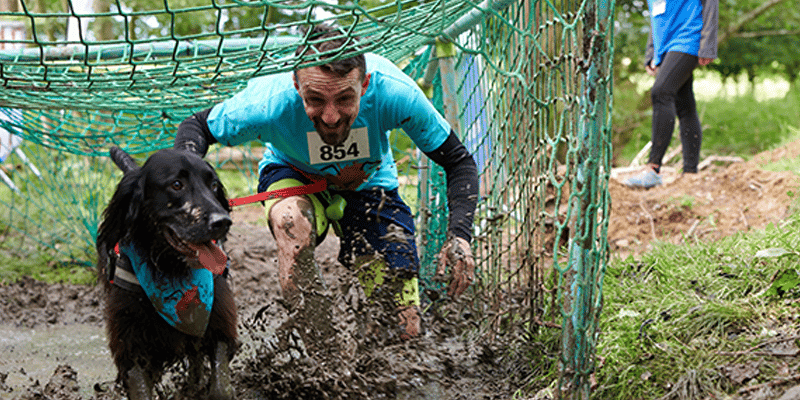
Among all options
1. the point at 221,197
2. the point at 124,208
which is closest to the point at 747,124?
the point at 221,197

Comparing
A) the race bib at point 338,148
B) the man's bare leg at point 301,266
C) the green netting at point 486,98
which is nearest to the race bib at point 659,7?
the green netting at point 486,98

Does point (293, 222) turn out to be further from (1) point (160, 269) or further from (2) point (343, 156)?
(1) point (160, 269)

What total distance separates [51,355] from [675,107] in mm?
4383

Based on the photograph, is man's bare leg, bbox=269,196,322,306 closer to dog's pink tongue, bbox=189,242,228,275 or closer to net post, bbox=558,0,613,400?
dog's pink tongue, bbox=189,242,228,275

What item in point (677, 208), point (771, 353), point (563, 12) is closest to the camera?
point (771, 353)

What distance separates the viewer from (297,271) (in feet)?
8.95

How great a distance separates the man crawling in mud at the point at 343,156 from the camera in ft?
8.57

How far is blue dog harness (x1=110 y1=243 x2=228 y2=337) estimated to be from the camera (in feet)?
7.67

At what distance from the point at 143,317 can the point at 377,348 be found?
87 centimetres

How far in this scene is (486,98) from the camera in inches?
123

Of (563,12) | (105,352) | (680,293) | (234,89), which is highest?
(563,12)

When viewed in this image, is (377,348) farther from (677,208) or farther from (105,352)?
(677,208)

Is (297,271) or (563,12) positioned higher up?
(563,12)

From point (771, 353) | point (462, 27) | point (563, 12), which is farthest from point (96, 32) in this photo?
point (771, 353)
